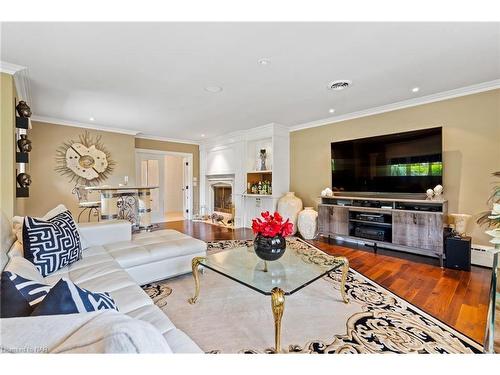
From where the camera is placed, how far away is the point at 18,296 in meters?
0.85

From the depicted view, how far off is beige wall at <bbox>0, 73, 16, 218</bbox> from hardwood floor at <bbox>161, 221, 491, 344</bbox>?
4040 mm

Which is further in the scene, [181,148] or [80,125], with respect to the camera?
[181,148]

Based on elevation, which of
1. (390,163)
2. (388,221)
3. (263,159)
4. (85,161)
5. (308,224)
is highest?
(263,159)

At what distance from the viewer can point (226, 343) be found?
1558 millimetres

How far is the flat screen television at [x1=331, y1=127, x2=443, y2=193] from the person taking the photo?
327 cm

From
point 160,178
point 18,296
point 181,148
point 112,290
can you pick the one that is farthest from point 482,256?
point 160,178

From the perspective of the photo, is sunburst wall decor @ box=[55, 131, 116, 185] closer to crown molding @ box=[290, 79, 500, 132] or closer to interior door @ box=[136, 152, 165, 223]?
interior door @ box=[136, 152, 165, 223]

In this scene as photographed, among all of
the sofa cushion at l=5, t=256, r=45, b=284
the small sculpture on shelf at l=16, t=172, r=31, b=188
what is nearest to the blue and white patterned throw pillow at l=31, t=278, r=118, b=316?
the sofa cushion at l=5, t=256, r=45, b=284

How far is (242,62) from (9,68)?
2.46 meters

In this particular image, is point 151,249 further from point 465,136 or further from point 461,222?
point 465,136

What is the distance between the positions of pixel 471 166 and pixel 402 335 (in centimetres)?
271

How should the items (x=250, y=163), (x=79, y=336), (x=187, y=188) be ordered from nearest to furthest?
(x=79, y=336) → (x=250, y=163) → (x=187, y=188)
